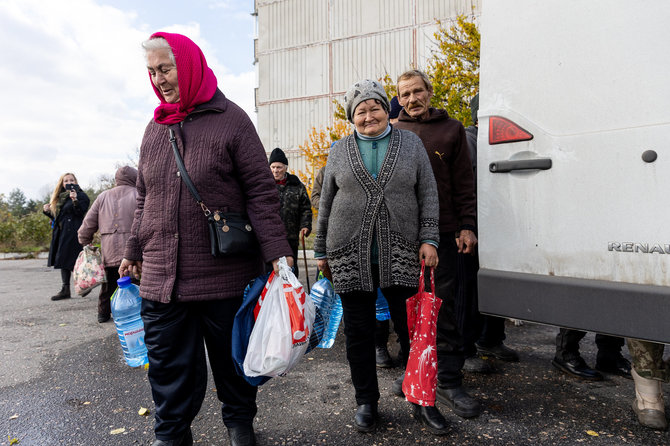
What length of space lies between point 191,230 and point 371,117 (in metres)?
1.10

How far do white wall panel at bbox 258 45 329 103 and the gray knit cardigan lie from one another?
19.2 meters

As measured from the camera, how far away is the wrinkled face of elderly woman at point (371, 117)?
8.35 feet

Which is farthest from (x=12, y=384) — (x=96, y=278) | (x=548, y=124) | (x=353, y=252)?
(x=548, y=124)

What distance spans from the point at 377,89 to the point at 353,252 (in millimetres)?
900

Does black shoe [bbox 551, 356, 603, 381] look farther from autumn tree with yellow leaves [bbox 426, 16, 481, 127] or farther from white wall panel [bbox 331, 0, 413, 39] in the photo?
white wall panel [bbox 331, 0, 413, 39]

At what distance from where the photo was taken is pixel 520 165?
212 cm

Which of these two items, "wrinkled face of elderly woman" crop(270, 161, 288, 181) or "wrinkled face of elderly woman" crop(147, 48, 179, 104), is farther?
"wrinkled face of elderly woman" crop(270, 161, 288, 181)

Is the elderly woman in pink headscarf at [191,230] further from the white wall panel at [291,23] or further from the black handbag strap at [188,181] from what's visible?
the white wall panel at [291,23]

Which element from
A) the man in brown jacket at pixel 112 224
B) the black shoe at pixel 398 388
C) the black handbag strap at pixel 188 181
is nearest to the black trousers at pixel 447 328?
the black shoe at pixel 398 388

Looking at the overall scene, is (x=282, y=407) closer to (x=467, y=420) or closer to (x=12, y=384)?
(x=467, y=420)

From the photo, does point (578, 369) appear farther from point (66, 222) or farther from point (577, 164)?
point (66, 222)

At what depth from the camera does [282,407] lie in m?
2.91

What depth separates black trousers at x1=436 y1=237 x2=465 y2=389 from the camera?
2801 millimetres

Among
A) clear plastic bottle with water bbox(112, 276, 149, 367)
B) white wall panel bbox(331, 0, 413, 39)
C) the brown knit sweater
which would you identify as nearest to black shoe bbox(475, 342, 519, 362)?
the brown knit sweater
